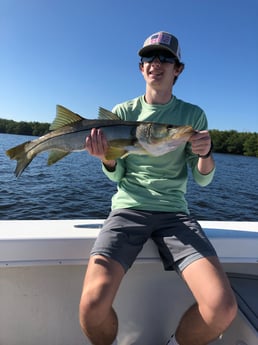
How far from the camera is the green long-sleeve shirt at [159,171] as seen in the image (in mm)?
2527

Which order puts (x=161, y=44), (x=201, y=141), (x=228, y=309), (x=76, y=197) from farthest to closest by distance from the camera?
(x=76, y=197)
(x=161, y=44)
(x=201, y=141)
(x=228, y=309)

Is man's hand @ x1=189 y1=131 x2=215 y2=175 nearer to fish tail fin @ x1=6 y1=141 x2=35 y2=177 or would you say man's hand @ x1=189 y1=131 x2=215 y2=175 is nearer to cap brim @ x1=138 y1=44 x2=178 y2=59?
cap brim @ x1=138 y1=44 x2=178 y2=59

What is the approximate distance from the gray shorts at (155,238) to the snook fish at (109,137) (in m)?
0.48

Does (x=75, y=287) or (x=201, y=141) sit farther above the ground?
(x=201, y=141)

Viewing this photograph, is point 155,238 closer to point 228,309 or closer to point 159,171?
point 159,171

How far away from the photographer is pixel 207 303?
6.39 feet

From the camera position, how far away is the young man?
1979mm

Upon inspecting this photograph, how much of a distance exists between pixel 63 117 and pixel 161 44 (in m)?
0.97

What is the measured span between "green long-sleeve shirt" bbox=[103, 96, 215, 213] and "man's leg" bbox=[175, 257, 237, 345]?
564 millimetres

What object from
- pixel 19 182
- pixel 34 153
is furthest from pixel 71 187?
pixel 34 153

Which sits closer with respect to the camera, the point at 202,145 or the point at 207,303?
the point at 207,303

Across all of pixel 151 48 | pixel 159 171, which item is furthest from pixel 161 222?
pixel 151 48

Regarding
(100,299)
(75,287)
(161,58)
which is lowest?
(75,287)

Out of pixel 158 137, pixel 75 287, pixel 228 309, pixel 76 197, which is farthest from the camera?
pixel 76 197
